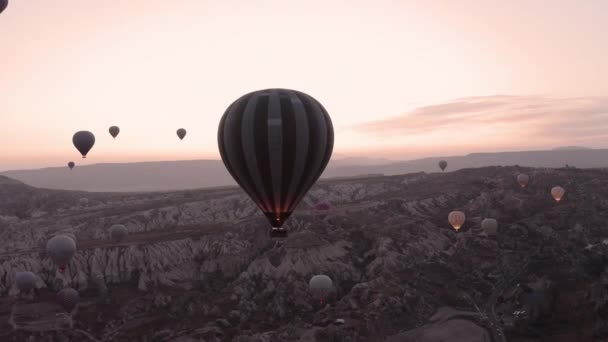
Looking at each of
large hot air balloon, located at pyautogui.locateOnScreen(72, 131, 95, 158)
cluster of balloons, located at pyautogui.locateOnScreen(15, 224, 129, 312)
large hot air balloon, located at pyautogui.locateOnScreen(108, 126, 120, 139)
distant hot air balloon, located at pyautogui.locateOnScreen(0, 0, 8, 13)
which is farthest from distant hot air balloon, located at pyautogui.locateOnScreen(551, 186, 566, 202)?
distant hot air balloon, located at pyautogui.locateOnScreen(0, 0, 8, 13)

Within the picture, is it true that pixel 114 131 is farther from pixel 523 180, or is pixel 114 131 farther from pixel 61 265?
pixel 523 180

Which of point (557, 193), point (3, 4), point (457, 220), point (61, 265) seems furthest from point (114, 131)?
point (557, 193)

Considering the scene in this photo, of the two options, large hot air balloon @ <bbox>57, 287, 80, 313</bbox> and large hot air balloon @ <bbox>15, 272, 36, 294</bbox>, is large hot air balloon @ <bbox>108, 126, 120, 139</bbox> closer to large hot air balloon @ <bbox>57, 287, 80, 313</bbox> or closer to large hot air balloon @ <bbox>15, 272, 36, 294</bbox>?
large hot air balloon @ <bbox>15, 272, 36, 294</bbox>

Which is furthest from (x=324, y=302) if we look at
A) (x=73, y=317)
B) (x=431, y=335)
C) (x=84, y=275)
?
(x=84, y=275)

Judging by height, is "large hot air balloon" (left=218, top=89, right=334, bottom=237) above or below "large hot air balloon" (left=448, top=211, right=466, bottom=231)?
above

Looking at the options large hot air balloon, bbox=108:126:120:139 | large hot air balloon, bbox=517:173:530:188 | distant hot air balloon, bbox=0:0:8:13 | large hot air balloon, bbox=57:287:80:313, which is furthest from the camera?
large hot air balloon, bbox=517:173:530:188

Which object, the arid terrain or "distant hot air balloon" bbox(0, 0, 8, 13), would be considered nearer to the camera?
"distant hot air balloon" bbox(0, 0, 8, 13)

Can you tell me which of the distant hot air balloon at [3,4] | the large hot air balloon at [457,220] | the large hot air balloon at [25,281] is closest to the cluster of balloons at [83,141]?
the large hot air balloon at [25,281]
